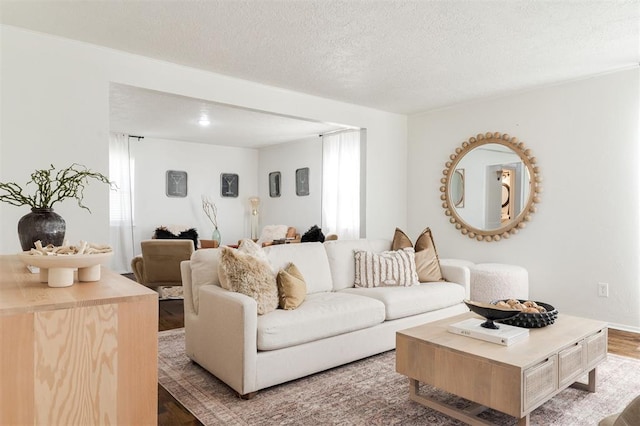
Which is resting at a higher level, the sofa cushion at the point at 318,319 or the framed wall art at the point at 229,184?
the framed wall art at the point at 229,184

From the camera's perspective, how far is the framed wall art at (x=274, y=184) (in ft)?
28.2

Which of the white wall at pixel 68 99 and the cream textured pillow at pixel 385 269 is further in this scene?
the cream textured pillow at pixel 385 269

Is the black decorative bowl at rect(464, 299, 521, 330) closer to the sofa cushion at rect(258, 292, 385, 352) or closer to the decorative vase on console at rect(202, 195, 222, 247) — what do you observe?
the sofa cushion at rect(258, 292, 385, 352)

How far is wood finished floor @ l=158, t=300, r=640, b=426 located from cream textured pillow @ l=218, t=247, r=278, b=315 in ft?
2.32

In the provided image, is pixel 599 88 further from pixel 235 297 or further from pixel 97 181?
pixel 97 181

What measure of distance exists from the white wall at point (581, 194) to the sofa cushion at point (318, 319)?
2354mm

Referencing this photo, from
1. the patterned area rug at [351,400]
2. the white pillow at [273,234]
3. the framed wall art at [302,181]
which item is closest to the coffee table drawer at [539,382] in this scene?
the patterned area rug at [351,400]

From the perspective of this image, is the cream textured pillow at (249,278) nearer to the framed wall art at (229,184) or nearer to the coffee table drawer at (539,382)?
the coffee table drawer at (539,382)

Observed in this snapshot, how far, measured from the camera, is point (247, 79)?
427cm

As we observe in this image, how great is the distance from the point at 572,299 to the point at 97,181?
15.3 feet

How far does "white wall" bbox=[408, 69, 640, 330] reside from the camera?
13.0 feet

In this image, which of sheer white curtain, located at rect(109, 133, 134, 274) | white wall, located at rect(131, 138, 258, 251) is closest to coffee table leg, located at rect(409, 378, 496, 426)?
sheer white curtain, located at rect(109, 133, 134, 274)

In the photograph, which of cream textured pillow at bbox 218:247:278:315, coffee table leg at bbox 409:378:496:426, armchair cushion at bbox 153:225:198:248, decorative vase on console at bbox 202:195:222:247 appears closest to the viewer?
coffee table leg at bbox 409:378:496:426

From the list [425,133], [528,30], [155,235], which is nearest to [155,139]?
[155,235]
